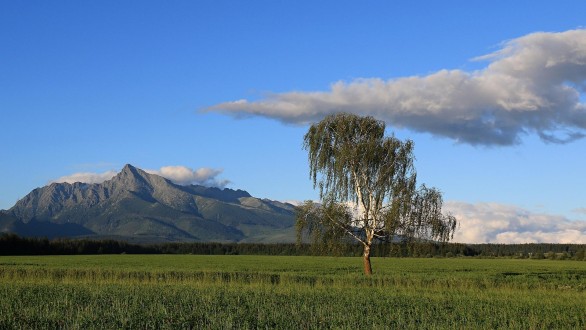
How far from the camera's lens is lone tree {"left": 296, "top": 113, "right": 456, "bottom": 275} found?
4900cm

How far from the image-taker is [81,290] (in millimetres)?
33938

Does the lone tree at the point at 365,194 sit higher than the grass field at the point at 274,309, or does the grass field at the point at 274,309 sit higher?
the lone tree at the point at 365,194

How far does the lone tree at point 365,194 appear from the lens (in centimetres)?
4900

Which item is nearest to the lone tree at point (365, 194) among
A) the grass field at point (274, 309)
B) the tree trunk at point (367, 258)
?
the tree trunk at point (367, 258)

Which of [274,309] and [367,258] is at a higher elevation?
[367,258]

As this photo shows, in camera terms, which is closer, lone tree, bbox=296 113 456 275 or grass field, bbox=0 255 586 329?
grass field, bbox=0 255 586 329

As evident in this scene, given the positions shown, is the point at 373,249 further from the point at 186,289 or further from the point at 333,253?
the point at 186,289

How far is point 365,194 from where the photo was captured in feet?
165

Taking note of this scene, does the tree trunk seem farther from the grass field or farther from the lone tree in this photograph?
the grass field

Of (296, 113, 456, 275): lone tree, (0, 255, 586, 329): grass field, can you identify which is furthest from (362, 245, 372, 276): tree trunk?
(0, 255, 586, 329): grass field

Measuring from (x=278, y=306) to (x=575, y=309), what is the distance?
12442mm

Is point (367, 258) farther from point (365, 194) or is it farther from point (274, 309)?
point (274, 309)

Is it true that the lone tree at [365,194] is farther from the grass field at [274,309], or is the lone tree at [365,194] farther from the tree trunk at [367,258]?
the grass field at [274,309]

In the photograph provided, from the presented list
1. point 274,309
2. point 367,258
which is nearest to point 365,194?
point 367,258
